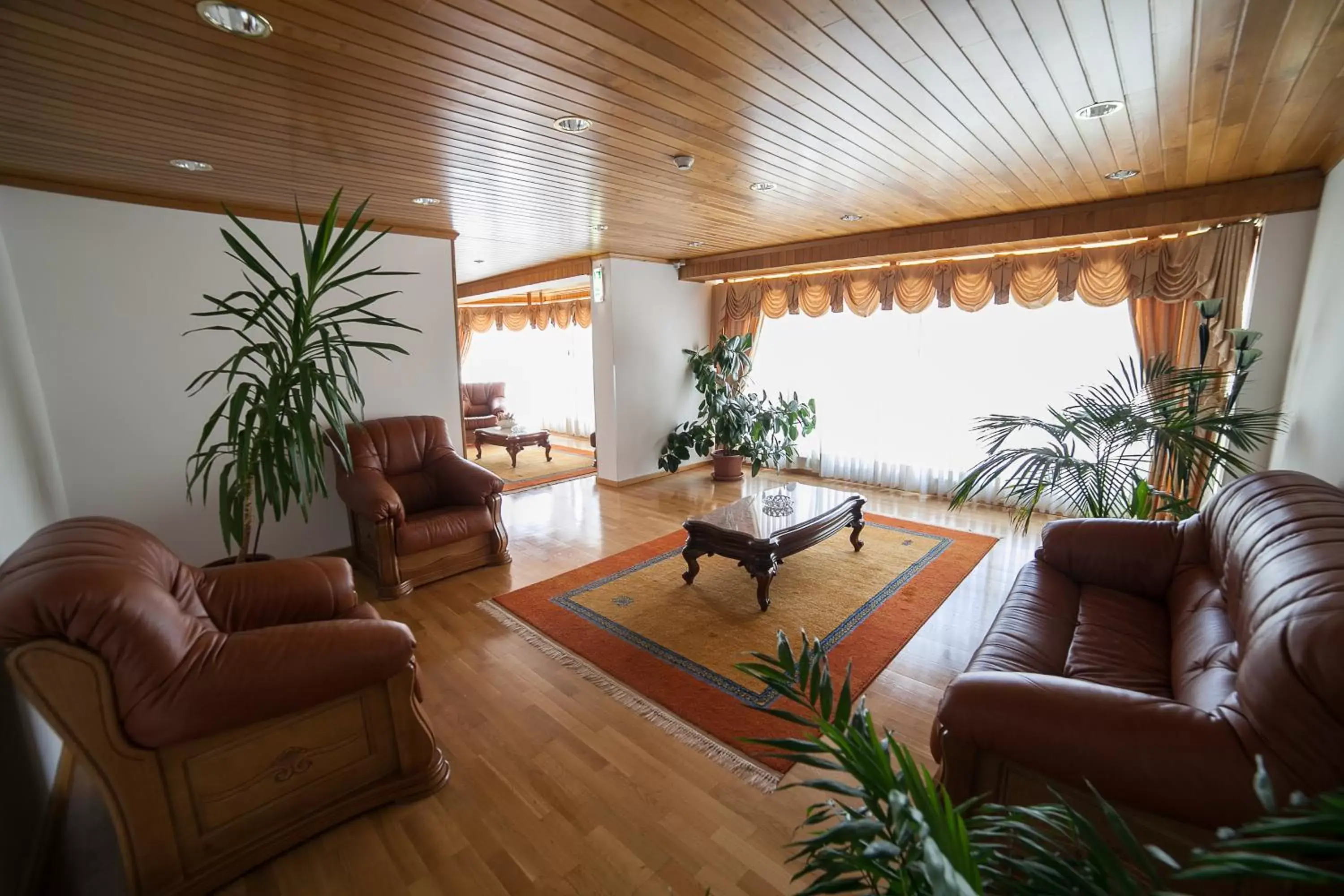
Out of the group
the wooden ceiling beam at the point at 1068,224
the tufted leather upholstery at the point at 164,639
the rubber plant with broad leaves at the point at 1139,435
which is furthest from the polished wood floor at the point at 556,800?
the wooden ceiling beam at the point at 1068,224

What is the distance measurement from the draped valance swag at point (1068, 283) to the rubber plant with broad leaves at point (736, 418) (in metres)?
0.74

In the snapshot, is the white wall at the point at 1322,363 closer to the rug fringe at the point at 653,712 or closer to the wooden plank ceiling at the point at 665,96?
the wooden plank ceiling at the point at 665,96

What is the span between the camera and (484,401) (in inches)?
324

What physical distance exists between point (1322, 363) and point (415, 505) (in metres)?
5.04

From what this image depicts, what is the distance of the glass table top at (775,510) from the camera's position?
3.45m

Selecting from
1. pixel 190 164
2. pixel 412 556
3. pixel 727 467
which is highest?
pixel 190 164

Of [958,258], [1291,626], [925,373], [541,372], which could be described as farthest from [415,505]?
[541,372]

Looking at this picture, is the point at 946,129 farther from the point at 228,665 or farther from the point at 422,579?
the point at 422,579

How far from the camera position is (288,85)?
1.93 metres

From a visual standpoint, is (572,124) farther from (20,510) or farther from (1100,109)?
(20,510)

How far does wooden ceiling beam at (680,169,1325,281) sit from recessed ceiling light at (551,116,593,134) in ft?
10.4

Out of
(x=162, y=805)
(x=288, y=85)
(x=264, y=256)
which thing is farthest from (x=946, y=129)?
(x=264, y=256)

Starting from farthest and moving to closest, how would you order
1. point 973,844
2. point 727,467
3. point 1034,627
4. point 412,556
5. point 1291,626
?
point 727,467 → point 412,556 → point 1034,627 → point 1291,626 → point 973,844

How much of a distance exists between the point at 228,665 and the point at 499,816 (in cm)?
96
